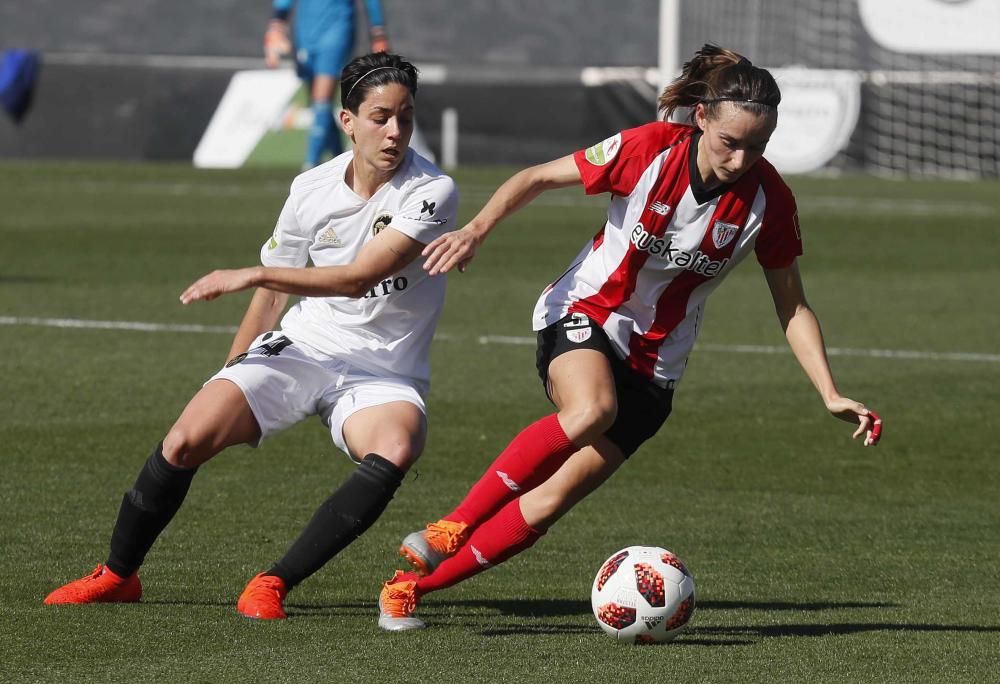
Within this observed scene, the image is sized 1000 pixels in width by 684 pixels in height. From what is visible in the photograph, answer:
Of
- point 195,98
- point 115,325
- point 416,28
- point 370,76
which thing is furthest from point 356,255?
point 416,28

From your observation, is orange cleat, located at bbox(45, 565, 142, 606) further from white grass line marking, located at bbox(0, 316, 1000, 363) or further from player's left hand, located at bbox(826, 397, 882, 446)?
white grass line marking, located at bbox(0, 316, 1000, 363)

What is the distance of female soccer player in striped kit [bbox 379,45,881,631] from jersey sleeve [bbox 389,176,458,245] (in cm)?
21

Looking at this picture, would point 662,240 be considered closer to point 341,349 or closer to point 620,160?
point 620,160

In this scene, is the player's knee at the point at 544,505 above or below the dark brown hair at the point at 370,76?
below

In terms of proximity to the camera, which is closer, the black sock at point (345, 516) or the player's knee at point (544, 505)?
the black sock at point (345, 516)

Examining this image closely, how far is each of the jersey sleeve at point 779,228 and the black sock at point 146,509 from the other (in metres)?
1.67

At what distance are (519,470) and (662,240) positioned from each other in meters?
0.73

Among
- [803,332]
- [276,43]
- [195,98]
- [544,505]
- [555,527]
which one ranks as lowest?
[195,98]

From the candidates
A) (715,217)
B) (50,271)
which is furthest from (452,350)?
(715,217)

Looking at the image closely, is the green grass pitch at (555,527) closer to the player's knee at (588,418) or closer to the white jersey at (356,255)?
the player's knee at (588,418)

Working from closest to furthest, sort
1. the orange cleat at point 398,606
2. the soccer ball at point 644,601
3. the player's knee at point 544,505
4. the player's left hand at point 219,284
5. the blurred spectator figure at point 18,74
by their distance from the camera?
the player's left hand at point 219,284 < the soccer ball at point 644,601 < the orange cleat at point 398,606 < the player's knee at point 544,505 < the blurred spectator figure at point 18,74

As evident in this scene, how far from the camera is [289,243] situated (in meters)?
5.08

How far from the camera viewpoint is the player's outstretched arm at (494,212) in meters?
4.41

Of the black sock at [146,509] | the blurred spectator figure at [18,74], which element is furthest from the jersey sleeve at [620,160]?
the blurred spectator figure at [18,74]
